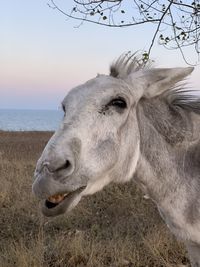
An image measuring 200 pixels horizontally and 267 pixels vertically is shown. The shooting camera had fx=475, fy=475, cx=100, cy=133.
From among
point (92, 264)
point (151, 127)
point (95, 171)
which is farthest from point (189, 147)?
point (92, 264)

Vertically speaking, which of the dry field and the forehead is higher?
the forehead

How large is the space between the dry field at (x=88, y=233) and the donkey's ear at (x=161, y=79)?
290cm

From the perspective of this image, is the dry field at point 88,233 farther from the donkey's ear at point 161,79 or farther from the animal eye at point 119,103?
the animal eye at point 119,103

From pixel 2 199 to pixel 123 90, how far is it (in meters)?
6.31

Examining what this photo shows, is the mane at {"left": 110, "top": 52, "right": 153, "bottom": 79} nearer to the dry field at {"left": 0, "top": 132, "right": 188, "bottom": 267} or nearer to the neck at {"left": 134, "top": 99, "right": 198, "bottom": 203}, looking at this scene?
the neck at {"left": 134, "top": 99, "right": 198, "bottom": 203}

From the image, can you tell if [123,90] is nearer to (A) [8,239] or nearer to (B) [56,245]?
(B) [56,245]

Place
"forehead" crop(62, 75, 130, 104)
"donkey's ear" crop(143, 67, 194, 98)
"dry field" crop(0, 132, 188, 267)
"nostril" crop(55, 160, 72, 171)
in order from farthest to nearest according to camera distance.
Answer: "dry field" crop(0, 132, 188, 267), "donkey's ear" crop(143, 67, 194, 98), "forehead" crop(62, 75, 130, 104), "nostril" crop(55, 160, 72, 171)

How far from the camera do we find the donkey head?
9.94 ft

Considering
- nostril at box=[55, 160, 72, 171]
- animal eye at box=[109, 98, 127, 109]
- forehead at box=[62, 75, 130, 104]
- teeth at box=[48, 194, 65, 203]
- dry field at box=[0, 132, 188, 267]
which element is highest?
forehead at box=[62, 75, 130, 104]

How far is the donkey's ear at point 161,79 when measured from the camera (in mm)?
3676

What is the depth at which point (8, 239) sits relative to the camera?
7.41m

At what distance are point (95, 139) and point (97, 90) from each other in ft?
1.25

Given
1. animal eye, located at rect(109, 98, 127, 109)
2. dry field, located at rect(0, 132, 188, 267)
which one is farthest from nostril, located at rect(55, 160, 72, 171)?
dry field, located at rect(0, 132, 188, 267)

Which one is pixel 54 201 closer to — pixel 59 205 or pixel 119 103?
pixel 59 205
